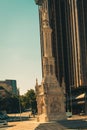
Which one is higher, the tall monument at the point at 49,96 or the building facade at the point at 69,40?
the building facade at the point at 69,40

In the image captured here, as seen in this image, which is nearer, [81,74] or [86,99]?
[86,99]

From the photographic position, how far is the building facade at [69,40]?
144375 mm

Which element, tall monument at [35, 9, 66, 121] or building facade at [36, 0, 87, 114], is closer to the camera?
tall monument at [35, 9, 66, 121]

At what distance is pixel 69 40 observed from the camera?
513ft

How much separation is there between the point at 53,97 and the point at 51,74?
414cm

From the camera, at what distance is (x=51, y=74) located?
215 ft

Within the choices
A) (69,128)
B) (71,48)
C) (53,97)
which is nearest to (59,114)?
(53,97)

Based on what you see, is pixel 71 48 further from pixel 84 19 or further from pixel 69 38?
pixel 84 19

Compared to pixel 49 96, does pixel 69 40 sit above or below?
above

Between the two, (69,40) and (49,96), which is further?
(69,40)

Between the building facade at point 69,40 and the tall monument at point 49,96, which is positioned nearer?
the tall monument at point 49,96

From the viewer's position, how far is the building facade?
14438 cm

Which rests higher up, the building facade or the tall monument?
the building facade

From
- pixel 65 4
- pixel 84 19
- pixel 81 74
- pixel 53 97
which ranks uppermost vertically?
pixel 65 4
